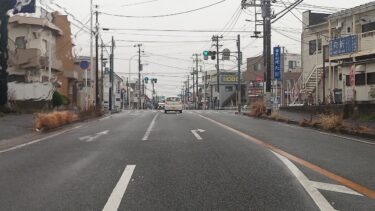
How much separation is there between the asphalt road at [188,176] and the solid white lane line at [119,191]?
14 mm

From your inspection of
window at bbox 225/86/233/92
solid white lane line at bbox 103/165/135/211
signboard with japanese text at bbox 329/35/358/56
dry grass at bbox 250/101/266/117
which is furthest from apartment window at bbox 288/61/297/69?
solid white lane line at bbox 103/165/135/211

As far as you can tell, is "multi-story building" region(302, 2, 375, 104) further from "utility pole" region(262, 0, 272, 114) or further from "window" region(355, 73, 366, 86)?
"utility pole" region(262, 0, 272, 114)

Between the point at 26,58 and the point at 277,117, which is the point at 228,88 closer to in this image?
the point at 26,58

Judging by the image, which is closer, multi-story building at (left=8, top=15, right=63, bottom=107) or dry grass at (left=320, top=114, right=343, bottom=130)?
dry grass at (left=320, top=114, right=343, bottom=130)

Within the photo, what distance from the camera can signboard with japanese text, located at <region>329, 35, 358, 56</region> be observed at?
32.4 m

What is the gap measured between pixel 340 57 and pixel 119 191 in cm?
2957

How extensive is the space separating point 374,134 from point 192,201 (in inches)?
499

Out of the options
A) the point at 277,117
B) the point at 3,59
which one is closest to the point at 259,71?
the point at 277,117

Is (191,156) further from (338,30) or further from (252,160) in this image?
(338,30)

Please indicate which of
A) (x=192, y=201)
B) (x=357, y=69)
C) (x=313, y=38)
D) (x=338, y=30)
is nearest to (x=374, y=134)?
(x=192, y=201)

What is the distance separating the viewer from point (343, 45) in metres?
33.7

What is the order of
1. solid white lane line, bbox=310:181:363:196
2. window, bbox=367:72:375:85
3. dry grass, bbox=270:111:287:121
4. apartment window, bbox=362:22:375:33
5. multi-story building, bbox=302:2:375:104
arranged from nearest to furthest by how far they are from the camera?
solid white lane line, bbox=310:181:363:196
dry grass, bbox=270:111:287:121
multi-story building, bbox=302:2:375:104
window, bbox=367:72:375:85
apartment window, bbox=362:22:375:33

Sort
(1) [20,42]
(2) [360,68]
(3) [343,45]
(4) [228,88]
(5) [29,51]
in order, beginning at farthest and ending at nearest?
(4) [228,88] < (1) [20,42] < (5) [29,51] < (3) [343,45] < (2) [360,68]

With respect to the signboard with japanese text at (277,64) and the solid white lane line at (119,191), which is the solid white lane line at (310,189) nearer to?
the solid white lane line at (119,191)
